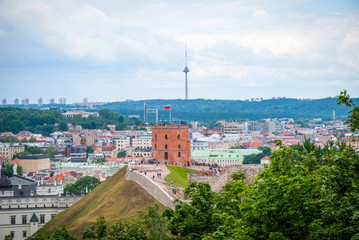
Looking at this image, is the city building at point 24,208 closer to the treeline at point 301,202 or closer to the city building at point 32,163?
the treeline at point 301,202

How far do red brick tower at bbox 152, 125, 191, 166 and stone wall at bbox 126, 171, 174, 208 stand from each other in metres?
13.7

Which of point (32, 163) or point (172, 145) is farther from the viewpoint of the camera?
point (32, 163)

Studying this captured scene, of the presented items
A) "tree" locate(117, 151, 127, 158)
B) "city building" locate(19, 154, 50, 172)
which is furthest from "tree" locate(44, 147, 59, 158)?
"city building" locate(19, 154, 50, 172)

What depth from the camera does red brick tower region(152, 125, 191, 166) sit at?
259ft

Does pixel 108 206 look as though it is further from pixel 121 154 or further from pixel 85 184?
pixel 121 154

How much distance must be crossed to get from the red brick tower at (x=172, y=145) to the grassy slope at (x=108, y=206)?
10.3 metres

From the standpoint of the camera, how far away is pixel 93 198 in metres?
66.3

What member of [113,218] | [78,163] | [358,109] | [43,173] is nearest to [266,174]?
[358,109]

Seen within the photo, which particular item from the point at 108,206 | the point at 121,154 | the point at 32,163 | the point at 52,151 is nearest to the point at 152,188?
the point at 108,206

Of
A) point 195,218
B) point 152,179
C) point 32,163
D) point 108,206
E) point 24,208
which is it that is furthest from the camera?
point 32,163

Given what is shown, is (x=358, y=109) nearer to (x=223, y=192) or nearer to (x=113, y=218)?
(x=223, y=192)

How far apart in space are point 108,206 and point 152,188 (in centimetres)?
368

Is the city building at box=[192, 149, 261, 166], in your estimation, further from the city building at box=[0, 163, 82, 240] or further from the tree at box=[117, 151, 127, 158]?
the city building at box=[0, 163, 82, 240]

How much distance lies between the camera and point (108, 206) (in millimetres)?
58000
